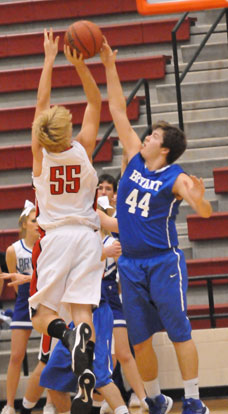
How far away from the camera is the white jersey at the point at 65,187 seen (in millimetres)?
6188

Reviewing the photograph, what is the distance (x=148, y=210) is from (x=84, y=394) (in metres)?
1.26

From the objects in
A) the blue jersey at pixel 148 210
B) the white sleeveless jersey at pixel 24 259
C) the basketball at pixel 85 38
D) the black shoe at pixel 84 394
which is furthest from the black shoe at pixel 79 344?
the white sleeveless jersey at pixel 24 259

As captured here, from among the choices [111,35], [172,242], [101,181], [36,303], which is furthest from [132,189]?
[111,35]

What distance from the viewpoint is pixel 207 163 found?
998 cm

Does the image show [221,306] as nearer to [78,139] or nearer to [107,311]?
[107,311]

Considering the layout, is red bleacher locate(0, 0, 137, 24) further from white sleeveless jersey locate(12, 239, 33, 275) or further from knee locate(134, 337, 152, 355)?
knee locate(134, 337, 152, 355)

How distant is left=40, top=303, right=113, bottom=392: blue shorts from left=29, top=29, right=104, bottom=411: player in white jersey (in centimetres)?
80

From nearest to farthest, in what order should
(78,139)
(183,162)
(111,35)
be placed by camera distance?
(78,139)
(183,162)
(111,35)

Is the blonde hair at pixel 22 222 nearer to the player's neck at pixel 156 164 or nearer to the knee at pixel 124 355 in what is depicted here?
the knee at pixel 124 355

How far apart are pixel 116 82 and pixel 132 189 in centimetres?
78

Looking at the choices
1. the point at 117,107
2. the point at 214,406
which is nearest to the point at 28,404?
the point at 214,406

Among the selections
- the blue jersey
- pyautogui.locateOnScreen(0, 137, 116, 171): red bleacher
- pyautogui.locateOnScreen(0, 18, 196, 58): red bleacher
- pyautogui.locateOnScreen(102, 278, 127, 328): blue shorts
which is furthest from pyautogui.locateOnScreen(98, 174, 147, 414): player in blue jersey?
pyautogui.locateOnScreen(0, 18, 196, 58): red bleacher

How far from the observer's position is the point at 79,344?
19.1ft

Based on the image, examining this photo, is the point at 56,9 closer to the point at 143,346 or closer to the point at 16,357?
the point at 16,357
